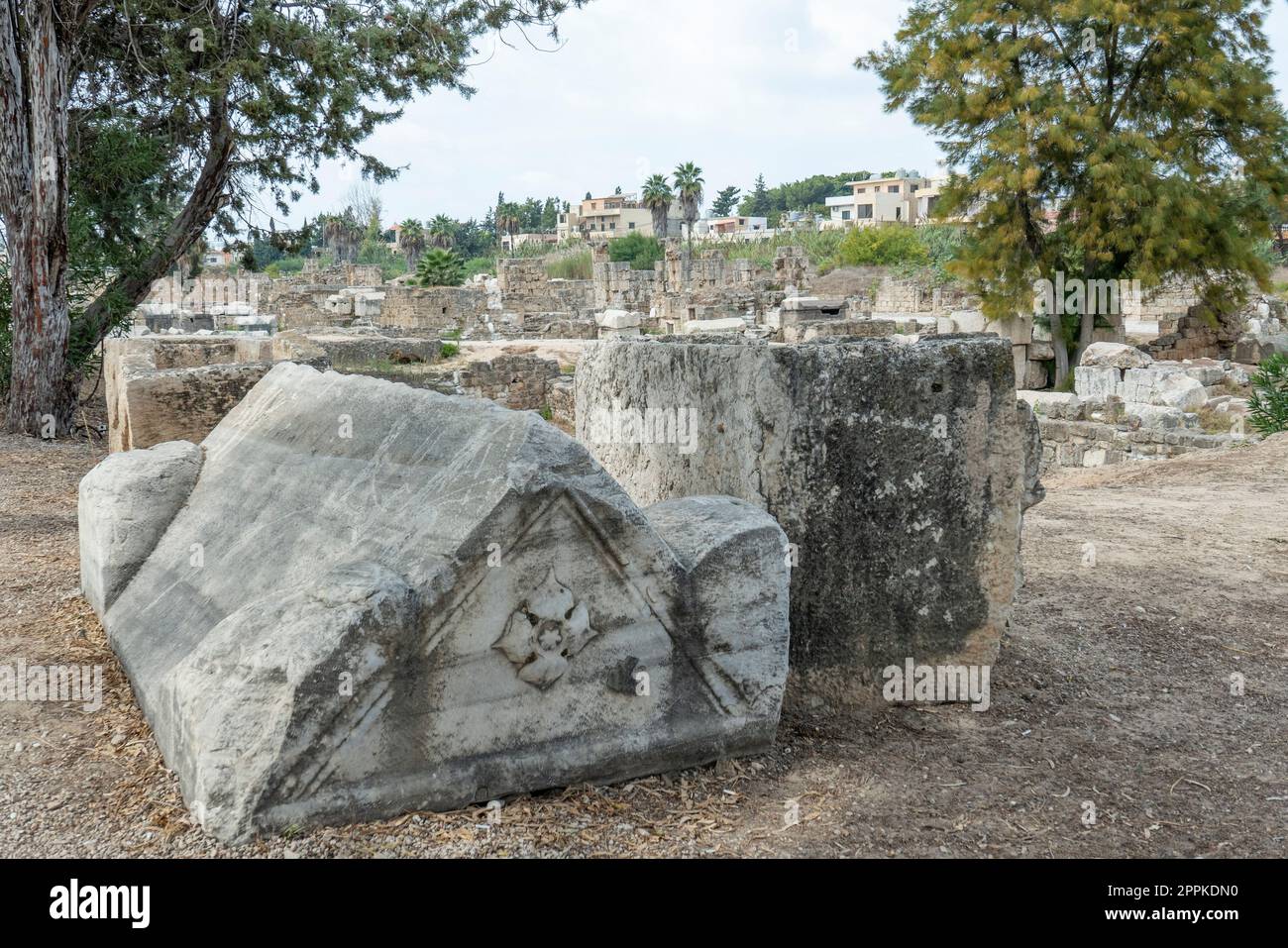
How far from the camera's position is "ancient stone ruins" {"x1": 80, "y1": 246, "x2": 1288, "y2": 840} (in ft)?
7.77

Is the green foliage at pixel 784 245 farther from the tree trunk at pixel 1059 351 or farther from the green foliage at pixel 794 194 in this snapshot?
the green foliage at pixel 794 194

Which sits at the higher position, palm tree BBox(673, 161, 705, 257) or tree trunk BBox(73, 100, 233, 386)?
palm tree BBox(673, 161, 705, 257)

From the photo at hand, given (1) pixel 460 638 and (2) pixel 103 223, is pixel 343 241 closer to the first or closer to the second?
(2) pixel 103 223

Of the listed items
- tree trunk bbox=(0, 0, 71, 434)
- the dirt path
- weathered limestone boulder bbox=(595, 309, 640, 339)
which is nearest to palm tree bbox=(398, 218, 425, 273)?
weathered limestone boulder bbox=(595, 309, 640, 339)

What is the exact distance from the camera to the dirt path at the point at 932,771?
2443mm

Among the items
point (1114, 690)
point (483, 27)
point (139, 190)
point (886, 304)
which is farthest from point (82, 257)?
point (886, 304)

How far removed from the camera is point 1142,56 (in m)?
17.3

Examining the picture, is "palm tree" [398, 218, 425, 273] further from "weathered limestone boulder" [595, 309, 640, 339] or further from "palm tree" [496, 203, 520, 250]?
"weathered limestone boulder" [595, 309, 640, 339]

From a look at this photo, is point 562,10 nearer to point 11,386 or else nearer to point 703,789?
point 11,386

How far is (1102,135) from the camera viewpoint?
1680 cm

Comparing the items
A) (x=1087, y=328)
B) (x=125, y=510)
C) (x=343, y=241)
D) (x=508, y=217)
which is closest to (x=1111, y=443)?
(x=1087, y=328)

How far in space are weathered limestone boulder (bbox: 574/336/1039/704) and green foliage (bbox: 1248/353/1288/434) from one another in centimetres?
852

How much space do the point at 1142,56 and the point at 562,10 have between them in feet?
34.2

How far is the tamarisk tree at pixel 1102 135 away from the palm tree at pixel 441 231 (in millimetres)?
39256
